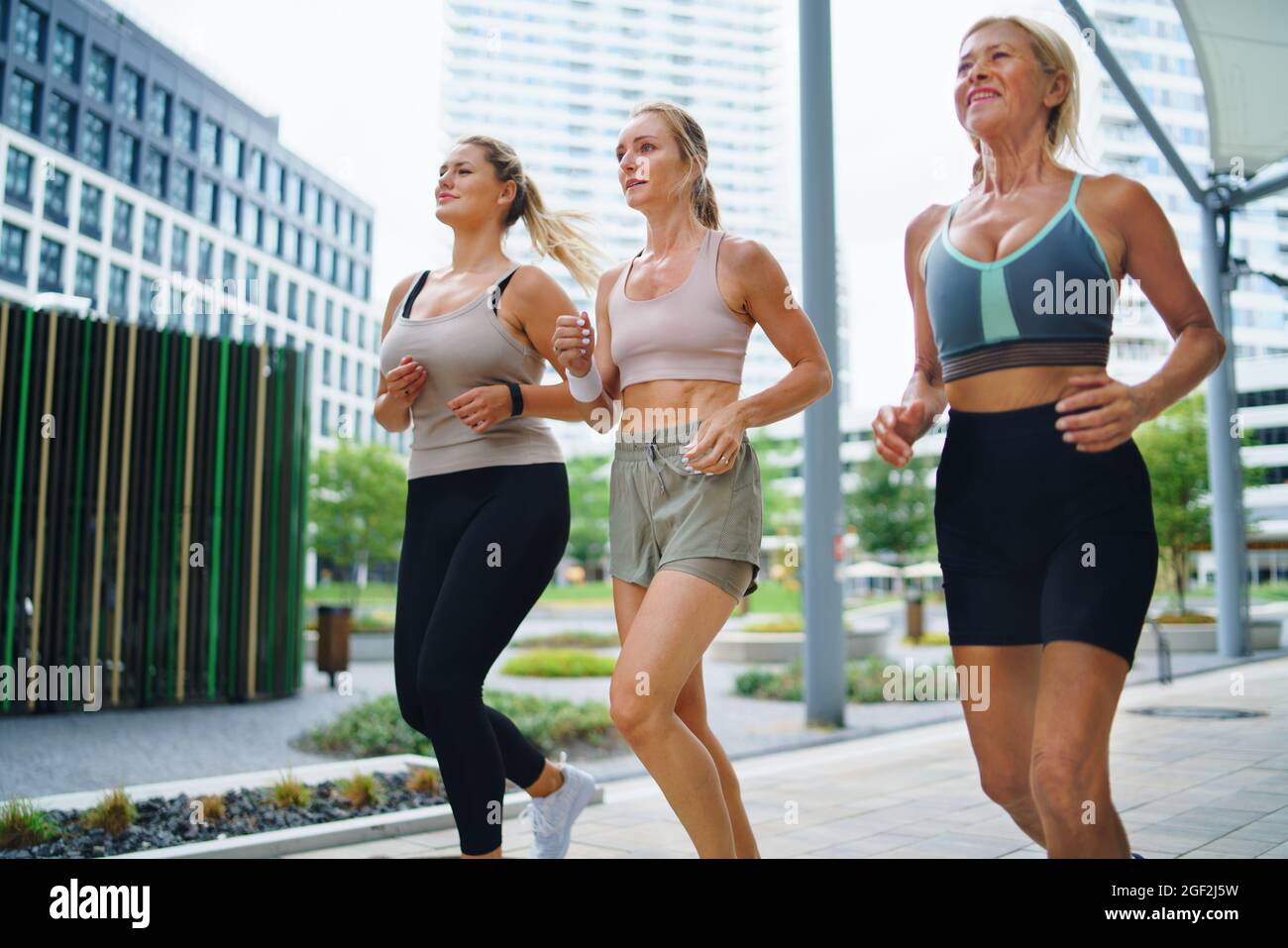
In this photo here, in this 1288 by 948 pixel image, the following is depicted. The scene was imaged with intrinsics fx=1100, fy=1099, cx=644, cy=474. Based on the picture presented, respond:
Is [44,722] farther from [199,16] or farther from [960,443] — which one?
[960,443]

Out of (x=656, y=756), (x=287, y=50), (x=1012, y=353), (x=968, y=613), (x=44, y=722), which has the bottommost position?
(x=44, y=722)

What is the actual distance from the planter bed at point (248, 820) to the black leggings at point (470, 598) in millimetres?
884

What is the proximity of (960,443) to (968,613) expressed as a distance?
377 mm

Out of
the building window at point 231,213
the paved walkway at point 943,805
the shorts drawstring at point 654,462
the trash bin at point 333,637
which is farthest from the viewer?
the building window at point 231,213

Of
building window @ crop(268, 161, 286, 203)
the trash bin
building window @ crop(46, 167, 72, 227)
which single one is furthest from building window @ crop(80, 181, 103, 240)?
the trash bin

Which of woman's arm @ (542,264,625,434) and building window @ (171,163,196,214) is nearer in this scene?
woman's arm @ (542,264,625,434)

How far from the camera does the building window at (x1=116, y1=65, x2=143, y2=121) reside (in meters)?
11.4

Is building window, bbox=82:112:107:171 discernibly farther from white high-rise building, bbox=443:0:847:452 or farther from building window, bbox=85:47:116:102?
white high-rise building, bbox=443:0:847:452

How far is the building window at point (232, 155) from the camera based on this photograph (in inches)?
388

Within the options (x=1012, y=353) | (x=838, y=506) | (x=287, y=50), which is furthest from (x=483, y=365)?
(x=838, y=506)

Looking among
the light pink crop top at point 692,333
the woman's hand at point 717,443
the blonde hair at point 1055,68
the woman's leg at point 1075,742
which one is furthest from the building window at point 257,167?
the woman's leg at point 1075,742

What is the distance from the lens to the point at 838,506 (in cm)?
823

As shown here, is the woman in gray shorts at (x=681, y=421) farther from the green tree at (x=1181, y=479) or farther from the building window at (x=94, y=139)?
the green tree at (x=1181, y=479)

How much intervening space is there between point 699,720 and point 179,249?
27.1 m
